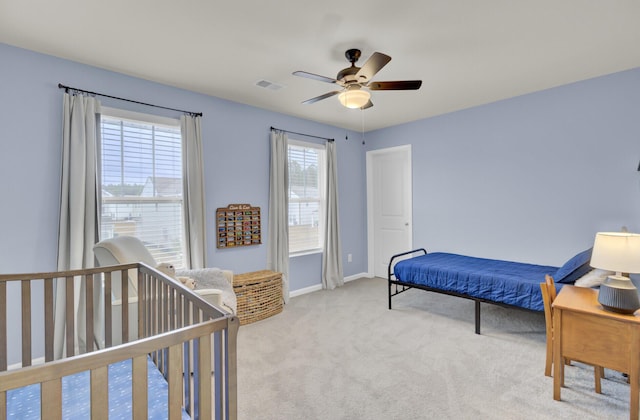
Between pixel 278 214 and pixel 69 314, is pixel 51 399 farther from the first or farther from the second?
pixel 278 214

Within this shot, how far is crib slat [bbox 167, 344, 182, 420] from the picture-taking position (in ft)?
2.95

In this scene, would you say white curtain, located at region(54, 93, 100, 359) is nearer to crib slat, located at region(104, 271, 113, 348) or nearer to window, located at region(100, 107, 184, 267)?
window, located at region(100, 107, 184, 267)

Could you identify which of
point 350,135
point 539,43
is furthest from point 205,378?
point 350,135

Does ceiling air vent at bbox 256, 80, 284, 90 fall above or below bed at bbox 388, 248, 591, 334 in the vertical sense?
above

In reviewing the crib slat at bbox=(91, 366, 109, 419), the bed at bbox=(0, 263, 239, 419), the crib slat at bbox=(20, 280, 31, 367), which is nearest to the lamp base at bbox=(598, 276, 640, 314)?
the bed at bbox=(0, 263, 239, 419)

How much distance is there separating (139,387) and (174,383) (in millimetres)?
90

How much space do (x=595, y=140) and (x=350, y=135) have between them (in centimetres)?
306

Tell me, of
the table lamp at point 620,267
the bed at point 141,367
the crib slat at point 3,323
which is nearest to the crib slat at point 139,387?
the bed at point 141,367

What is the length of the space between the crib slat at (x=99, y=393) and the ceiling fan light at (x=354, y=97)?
228 centimetres

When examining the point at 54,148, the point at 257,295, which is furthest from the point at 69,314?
the point at 257,295

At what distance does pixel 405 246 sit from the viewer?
4902 mm

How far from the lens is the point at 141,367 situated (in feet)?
2.80

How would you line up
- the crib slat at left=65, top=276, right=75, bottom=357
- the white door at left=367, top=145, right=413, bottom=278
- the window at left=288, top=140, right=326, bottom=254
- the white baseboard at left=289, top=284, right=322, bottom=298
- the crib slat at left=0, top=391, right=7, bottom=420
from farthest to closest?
1. the white door at left=367, top=145, right=413, bottom=278
2. the window at left=288, top=140, right=326, bottom=254
3. the white baseboard at left=289, top=284, right=322, bottom=298
4. the crib slat at left=65, top=276, right=75, bottom=357
5. the crib slat at left=0, top=391, right=7, bottom=420

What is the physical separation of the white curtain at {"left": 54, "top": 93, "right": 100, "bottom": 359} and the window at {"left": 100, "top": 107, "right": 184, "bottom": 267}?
0.16 meters
